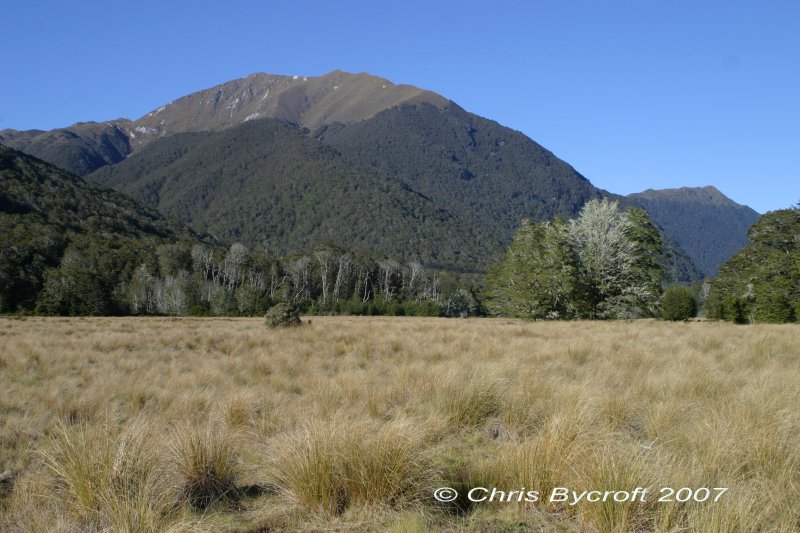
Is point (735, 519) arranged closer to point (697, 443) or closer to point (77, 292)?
point (697, 443)

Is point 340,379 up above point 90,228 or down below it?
below

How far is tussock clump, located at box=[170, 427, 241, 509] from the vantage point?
3.27 meters

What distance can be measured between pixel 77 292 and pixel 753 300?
6403cm

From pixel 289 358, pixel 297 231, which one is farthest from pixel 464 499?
pixel 297 231

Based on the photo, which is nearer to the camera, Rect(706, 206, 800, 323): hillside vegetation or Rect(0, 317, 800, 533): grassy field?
Rect(0, 317, 800, 533): grassy field

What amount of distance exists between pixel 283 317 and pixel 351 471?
1666 cm

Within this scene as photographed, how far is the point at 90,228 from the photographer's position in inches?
3959

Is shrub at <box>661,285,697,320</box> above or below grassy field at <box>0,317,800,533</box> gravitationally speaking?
below

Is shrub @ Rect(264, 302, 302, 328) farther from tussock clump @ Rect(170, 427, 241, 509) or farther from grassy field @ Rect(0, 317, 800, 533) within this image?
tussock clump @ Rect(170, 427, 241, 509)

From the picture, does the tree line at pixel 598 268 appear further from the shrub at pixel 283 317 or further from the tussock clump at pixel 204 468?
the tussock clump at pixel 204 468

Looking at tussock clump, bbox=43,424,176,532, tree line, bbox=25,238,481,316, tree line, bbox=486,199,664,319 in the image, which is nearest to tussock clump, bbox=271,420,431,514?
tussock clump, bbox=43,424,176,532

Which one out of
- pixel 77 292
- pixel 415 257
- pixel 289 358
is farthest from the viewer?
pixel 415 257

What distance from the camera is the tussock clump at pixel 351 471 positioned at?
3012mm

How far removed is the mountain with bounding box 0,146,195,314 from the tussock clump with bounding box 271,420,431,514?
59337mm
